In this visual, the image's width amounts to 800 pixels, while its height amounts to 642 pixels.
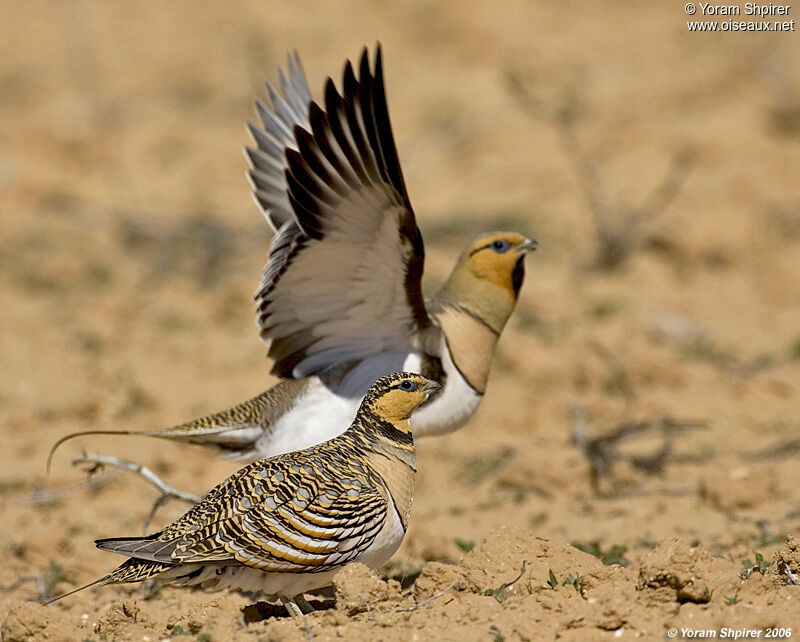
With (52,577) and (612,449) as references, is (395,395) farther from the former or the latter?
(612,449)

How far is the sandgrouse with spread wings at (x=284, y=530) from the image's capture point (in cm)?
438

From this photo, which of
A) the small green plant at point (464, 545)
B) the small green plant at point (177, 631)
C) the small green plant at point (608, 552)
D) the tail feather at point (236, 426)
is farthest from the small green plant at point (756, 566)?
the tail feather at point (236, 426)

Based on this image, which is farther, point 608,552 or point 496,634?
point 608,552

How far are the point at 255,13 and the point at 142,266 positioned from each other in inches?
305

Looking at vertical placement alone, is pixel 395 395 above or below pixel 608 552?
above

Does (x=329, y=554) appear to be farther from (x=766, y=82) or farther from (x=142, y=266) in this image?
(x=766, y=82)

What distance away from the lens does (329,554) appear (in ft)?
14.5

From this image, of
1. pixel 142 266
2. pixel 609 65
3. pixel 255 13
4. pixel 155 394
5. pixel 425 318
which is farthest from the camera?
pixel 255 13

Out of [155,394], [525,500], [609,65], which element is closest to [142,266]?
[155,394]

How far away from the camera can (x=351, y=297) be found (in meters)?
5.66

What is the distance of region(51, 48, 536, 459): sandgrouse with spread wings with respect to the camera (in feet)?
16.8

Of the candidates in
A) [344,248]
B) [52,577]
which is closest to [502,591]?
[344,248]

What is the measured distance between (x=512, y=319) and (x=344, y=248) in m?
4.56

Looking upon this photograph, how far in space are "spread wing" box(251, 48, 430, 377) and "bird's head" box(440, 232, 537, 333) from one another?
1.54 ft
